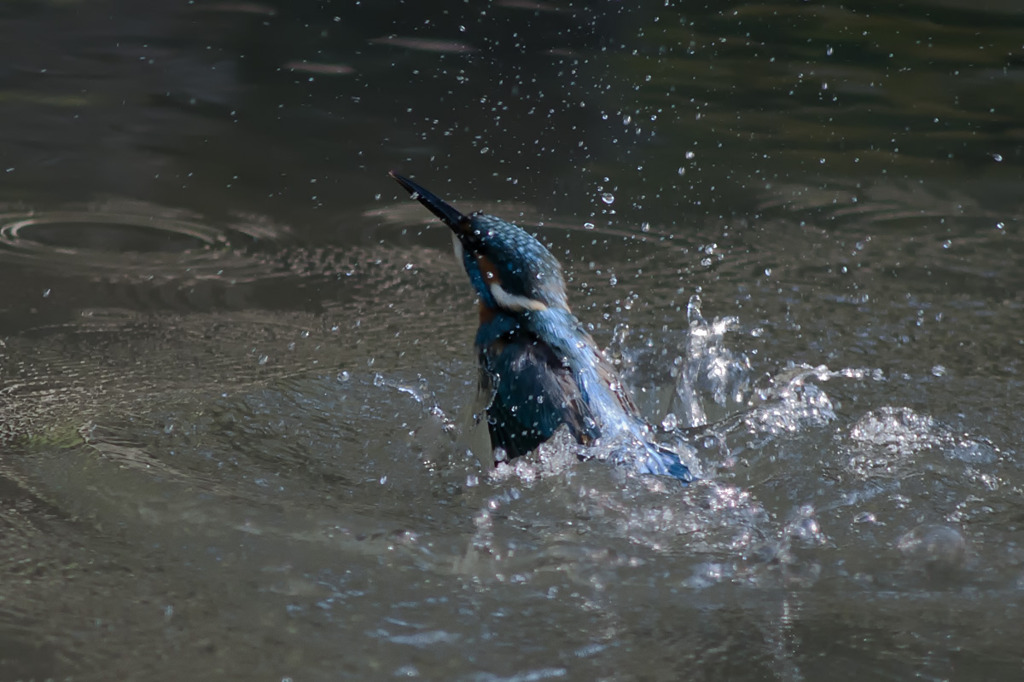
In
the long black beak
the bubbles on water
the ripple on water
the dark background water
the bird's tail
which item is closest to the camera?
the dark background water

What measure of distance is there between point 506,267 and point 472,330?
1.65 feet

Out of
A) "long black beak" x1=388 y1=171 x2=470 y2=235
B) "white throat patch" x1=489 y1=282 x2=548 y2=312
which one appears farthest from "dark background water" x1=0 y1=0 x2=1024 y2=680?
"long black beak" x1=388 y1=171 x2=470 y2=235

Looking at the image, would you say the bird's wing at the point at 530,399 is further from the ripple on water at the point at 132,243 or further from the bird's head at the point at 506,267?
the ripple on water at the point at 132,243

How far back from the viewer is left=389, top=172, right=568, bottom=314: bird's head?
9.44ft

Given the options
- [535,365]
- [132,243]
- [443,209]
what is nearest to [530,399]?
[535,365]

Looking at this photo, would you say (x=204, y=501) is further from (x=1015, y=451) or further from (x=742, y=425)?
(x=1015, y=451)

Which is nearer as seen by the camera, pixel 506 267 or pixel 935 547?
pixel 935 547

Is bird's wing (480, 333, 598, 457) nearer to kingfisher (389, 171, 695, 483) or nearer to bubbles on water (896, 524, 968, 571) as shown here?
kingfisher (389, 171, 695, 483)

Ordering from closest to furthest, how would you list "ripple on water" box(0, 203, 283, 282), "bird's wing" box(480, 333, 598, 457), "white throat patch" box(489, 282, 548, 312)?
"bird's wing" box(480, 333, 598, 457) < "white throat patch" box(489, 282, 548, 312) < "ripple on water" box(0, 203, 283, 282)

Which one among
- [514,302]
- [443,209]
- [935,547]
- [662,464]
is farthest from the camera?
[443,209]

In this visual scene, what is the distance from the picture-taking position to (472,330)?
3.37 metres

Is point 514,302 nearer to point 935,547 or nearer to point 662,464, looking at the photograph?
point 662,464

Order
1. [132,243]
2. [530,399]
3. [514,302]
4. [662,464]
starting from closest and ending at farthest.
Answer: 1. [662,464]
2. [530,399]
3. [514,302]
4. [132,243]

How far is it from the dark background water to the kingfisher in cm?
9
